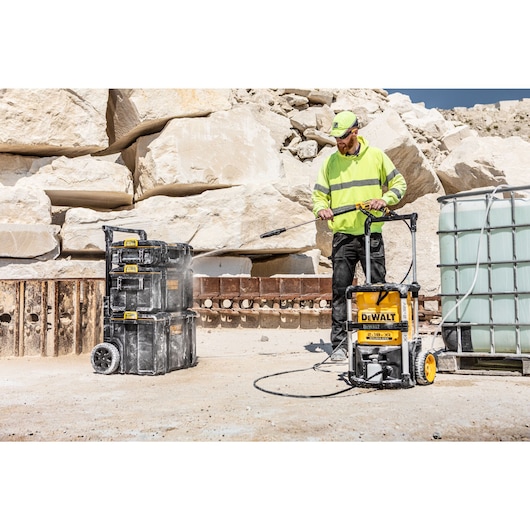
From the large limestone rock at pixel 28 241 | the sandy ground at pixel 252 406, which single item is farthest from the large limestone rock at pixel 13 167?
the sandy ground at pixel 252 406

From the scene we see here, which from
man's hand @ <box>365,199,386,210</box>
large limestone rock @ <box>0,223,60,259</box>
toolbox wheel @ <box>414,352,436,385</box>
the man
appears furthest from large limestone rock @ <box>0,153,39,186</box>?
toolbox wheel @ <box>414,352,436,385</box>

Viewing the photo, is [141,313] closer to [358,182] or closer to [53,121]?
[358,182]

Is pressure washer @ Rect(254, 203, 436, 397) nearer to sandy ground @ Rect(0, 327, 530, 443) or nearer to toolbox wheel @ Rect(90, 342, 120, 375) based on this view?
sandy ground @ Rect(0, 327, 530, 443)

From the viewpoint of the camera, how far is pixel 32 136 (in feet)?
31.6

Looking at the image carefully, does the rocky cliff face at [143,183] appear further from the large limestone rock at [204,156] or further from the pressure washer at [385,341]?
the pressure washer at [385,341]

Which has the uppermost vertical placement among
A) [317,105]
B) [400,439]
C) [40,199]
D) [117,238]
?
[317,105]

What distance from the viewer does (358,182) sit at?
6000mm

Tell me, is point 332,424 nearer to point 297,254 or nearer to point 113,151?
point 297,254

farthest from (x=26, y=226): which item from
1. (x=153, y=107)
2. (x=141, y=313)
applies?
(x=141, y=313)

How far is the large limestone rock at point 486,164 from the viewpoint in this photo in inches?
488

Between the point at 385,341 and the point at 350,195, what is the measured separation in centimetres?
178

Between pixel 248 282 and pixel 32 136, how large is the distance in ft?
13.1

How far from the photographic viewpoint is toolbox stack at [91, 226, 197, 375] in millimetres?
5793

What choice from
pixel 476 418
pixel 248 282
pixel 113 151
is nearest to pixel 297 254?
pixel 248 282
